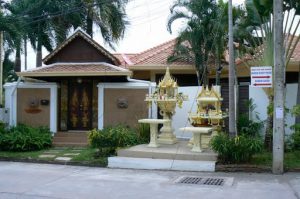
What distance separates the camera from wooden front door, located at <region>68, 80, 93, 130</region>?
17.7 metres

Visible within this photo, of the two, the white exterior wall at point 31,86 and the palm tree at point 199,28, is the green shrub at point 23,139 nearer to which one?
the white exterior wall at point 31,86

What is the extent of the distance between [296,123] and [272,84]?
3061mm

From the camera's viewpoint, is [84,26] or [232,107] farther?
[84,26]

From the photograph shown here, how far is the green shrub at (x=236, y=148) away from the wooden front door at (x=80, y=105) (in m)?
7.42

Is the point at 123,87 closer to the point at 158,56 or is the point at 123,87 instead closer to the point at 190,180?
the point at 158,56

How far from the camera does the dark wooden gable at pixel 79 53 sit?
58.5 ft

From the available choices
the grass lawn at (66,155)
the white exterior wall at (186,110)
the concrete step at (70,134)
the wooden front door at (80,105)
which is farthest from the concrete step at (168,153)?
the wooden front door at (80,105)

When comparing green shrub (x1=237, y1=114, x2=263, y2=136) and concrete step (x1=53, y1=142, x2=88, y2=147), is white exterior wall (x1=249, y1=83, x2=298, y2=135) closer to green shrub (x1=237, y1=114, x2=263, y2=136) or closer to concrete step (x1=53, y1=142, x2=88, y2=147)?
green shrub (x1=237, y1=114, x2=263, y2=136)

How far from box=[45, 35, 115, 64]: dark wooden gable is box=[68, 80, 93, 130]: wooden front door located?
99 cm

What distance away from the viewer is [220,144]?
37.6ft

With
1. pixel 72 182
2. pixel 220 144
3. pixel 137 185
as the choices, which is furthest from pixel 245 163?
pixel 72 182

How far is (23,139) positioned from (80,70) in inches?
137

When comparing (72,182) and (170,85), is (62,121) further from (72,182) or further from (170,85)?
(72,182)

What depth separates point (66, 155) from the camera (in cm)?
1380
